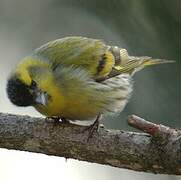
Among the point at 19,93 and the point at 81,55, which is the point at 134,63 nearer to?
the point at 81,55

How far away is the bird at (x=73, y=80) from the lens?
14.0 ft

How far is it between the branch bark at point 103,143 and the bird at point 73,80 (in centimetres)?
15

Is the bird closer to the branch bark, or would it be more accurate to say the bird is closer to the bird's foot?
the bird's foot

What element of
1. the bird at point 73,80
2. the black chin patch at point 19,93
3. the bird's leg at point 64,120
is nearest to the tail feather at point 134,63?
the bird at point 73,80

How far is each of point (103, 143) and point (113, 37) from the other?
7.13 feet

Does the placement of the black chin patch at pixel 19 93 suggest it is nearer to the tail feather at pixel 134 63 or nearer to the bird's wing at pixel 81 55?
the bird's wing at pixel 81 55

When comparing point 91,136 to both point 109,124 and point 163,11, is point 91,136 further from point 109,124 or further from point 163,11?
point 109,124

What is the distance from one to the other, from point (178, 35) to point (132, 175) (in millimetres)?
2051

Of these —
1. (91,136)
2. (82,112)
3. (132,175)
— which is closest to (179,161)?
(91,136)

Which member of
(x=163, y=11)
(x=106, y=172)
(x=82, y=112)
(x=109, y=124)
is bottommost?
(x=106, y=172)

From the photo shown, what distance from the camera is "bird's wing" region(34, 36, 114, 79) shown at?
4.61 meters

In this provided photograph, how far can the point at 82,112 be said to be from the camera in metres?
4.40

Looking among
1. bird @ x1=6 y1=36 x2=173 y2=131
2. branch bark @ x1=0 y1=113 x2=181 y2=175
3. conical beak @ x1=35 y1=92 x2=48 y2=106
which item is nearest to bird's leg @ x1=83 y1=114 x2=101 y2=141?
branch bark @ x1=0 y1=113 x2=181 y2=175

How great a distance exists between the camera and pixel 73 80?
4465 mm
